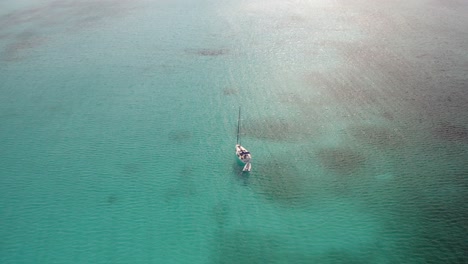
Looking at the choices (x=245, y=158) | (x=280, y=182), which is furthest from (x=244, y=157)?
(x=280, y=182)

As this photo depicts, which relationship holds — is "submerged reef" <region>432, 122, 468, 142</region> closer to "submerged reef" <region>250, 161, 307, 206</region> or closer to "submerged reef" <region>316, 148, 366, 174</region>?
"submerged reef" <region>316, 148, 366, 174</region>

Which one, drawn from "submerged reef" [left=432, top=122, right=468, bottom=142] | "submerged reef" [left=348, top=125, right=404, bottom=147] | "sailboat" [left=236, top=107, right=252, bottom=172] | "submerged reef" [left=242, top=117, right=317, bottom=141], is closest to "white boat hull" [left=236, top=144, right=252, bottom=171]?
"sailboat" [left=236, top=107, right=252, bottom=172]

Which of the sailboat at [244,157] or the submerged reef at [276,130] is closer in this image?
the sailboat at [244,157]

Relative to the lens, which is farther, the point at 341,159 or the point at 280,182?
the point at 341,159

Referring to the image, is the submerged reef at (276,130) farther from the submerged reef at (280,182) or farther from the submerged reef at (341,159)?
the submerged reef at (280,182)

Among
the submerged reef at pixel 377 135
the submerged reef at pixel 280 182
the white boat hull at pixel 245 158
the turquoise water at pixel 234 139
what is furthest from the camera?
the submerged reef at pixel 377 135

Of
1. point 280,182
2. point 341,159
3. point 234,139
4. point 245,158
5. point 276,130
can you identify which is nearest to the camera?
point 280,182

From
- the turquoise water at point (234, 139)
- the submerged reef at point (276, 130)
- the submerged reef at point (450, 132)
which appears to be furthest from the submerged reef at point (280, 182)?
the submerged reef at point (450, 132)

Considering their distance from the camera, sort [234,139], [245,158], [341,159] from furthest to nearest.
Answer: [234,139]
[341,159]
[245,158]

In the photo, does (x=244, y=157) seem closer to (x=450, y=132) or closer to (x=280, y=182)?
(x=280, y=182)

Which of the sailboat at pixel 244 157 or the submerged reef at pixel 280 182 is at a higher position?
the sailboat at pixel 244 157

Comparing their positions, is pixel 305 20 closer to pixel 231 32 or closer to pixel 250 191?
pixel 231 32
